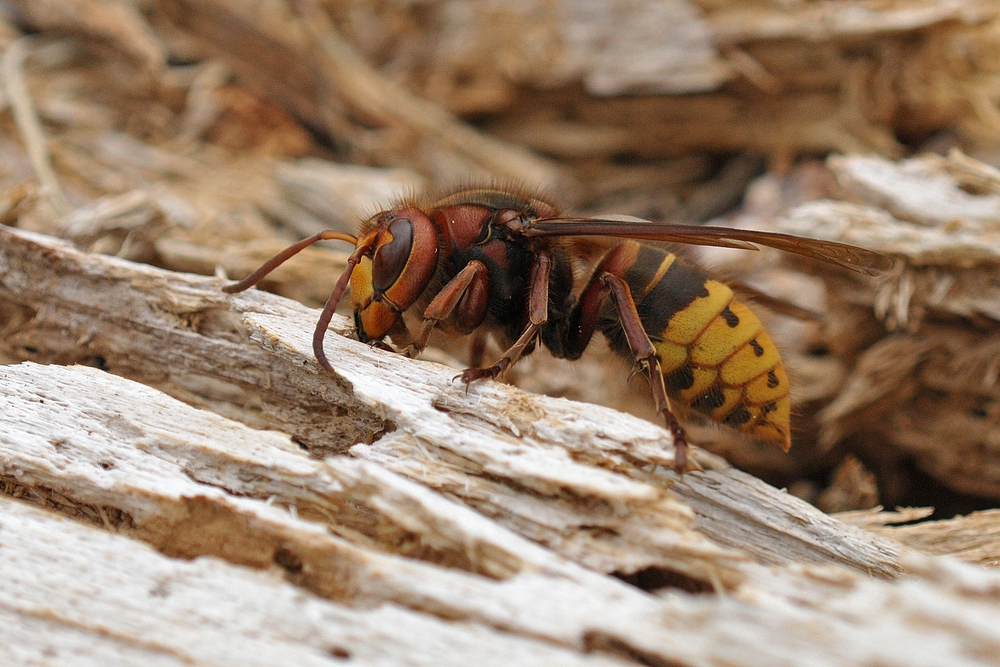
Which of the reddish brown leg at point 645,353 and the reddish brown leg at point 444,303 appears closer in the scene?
the reddish brown leg at point 645,353

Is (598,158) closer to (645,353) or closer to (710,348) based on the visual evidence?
(710,348)

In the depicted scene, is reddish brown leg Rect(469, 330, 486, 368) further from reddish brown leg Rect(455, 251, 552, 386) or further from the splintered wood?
the splintered wood

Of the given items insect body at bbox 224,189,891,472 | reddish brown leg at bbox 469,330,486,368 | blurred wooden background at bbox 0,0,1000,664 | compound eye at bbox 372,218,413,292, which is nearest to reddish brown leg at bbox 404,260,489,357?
insect body at bbox 224,189,891,472

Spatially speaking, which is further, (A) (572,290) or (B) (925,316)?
(B) (925,316)

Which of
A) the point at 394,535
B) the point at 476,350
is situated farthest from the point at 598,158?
the point at 394,535

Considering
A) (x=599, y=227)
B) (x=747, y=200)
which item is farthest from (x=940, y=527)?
(x=747, y=200)

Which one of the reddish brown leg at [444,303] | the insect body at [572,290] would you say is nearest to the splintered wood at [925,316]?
the insect body at [572,290]

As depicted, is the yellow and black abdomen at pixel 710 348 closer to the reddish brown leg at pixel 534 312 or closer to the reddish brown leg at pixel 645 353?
the reddish brown leg at pixel 645 353
